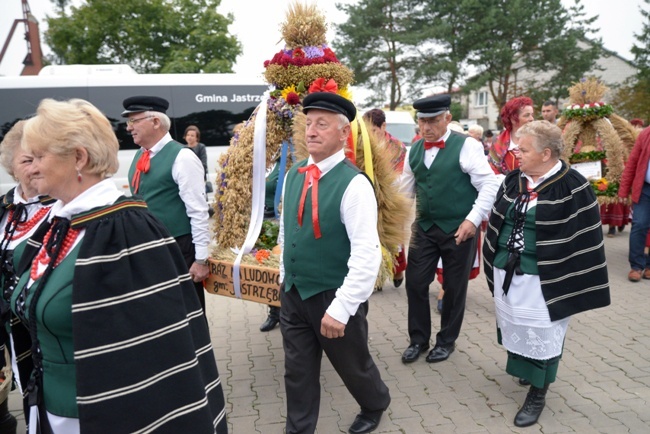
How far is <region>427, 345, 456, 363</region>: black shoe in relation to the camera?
163 inches

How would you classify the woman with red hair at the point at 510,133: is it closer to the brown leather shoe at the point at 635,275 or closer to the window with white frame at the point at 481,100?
the brown leather shoe at the point at 635,275

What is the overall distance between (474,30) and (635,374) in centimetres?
2309

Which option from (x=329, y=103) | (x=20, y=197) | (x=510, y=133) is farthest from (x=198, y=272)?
(x=510, y=133)

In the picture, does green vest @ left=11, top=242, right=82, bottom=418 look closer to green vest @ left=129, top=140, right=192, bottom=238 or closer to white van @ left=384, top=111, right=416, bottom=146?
green vest @ left=129, top=140, right=192, bottom=238

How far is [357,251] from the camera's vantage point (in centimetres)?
259

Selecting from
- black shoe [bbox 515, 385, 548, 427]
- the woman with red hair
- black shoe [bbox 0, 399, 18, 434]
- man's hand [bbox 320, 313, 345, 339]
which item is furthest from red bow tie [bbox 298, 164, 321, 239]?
the woman with red hair

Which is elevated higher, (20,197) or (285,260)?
(20,197)

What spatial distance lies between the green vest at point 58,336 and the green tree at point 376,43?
23.9 m

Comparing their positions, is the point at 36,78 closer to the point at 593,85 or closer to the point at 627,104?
the point at 593,85

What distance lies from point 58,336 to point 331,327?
49.0 inches

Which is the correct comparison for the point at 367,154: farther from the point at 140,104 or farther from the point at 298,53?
the point at 140,104

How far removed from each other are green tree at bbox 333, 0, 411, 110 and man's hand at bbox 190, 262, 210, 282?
2208 centimetres

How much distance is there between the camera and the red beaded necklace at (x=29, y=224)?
248cm

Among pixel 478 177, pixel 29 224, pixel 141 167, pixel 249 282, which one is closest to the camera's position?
pixel 29 224
